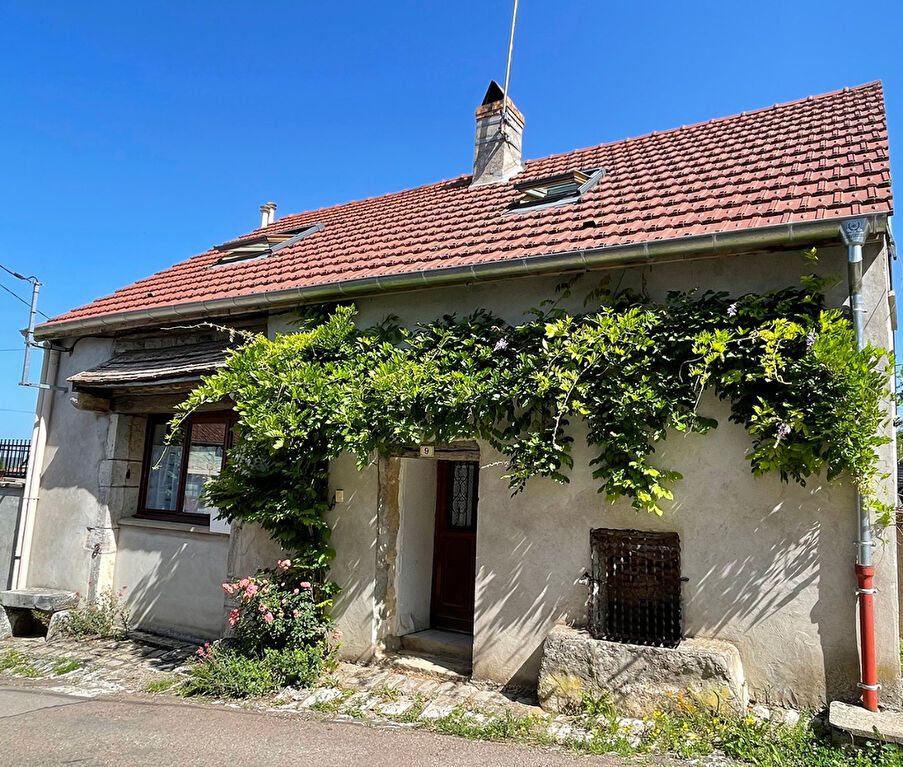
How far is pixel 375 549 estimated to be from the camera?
6.00 m

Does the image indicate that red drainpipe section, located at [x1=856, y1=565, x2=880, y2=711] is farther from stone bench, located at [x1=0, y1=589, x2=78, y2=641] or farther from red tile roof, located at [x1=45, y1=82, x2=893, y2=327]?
stone bench, located at [x1=0, y1=589, x2=78, y2=641]

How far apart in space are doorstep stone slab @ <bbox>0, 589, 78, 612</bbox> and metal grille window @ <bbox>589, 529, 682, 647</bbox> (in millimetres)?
6019

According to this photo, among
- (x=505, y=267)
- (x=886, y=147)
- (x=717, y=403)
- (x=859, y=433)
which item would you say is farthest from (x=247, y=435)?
(x=886, y=147)

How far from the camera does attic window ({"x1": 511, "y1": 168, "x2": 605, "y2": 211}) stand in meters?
6.74

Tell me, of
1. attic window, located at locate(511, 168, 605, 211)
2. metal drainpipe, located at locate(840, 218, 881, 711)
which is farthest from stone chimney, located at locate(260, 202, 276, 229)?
metal drainpipe, located at locate(840, 218, 881, 711)

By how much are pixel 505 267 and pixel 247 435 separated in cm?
267

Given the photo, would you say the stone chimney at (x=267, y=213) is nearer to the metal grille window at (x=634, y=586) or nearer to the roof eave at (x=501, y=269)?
the roof eave at (x=501, y=269)

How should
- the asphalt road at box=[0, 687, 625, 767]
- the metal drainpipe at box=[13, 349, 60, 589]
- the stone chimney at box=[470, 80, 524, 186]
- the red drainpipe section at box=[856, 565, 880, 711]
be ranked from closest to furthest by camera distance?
1. the asphalt road at box=[0, 687, 625, 767]
2. the red drainpipe section at box=[856, 565, 880, 711]
3. the metal drainpipe at box=[13, 349, 60, 589]
4. the stone chimney at box=[470, 80, 524, 186]

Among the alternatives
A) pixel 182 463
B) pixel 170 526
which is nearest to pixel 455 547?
pixel 170 526

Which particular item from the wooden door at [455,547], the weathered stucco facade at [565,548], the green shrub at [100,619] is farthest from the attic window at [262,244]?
the green shrub at [100,619]

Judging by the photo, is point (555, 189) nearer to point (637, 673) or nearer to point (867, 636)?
point (637, 673)

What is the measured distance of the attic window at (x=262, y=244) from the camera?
28.2 feet

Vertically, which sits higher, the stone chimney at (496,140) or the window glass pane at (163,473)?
→ the stone chimney at (496,140)

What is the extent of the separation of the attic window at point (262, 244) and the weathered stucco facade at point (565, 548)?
207 centimetres
